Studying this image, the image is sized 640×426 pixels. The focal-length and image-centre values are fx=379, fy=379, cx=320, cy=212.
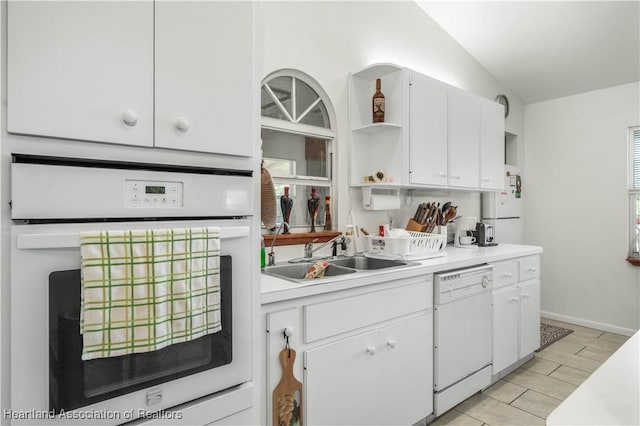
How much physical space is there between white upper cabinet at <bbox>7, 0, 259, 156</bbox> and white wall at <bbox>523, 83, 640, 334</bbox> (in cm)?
404

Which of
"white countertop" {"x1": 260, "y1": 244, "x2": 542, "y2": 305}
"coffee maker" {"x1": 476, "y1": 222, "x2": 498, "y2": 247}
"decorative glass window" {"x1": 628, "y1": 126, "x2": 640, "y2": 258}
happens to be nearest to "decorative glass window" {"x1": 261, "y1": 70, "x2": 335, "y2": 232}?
"white countertop" {"x1": 260, "y1": 244, "x2": 542, "y2": 305}

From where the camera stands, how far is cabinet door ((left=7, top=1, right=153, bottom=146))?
83 cm

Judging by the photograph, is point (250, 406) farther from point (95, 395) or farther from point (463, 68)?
point (463, 68)

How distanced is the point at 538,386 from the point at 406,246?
150cm

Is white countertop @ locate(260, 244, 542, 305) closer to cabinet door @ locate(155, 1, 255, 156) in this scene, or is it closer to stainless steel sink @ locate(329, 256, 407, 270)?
stainless steel sink @ locate(329, 256, 407, 270)

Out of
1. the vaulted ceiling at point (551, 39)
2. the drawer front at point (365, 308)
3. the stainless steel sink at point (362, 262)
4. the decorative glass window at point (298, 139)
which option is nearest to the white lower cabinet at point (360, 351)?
the drawer front at point (365, 308)

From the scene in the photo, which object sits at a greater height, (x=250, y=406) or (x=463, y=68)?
(x=463, y=68)

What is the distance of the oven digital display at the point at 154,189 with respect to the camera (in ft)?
3.31

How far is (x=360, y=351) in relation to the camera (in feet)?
5.78

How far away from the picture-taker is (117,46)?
3.10ft

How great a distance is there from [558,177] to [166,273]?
4402mm

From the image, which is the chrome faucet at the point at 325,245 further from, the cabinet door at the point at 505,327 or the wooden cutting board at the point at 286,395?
the cabinet door at the point at 505,327

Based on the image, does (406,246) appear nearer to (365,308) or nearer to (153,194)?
(365,308)

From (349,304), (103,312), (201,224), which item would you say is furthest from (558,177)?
(103,312)
